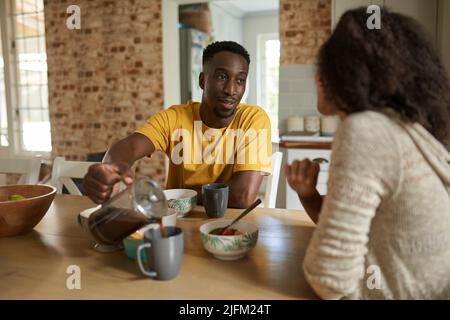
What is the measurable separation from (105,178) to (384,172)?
2.08ft

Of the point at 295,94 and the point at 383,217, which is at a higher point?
the point at 295,94

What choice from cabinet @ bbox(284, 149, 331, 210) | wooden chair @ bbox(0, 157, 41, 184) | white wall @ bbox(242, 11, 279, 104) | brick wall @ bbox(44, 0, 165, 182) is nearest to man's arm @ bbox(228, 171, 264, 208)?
wooden chair @ bbox(0, 157, 41, 184)

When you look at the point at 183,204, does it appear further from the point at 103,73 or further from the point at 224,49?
the point at 103,73

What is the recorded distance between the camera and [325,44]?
0.75 meters

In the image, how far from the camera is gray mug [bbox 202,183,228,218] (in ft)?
3.92

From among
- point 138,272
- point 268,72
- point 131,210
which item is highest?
point 268,72

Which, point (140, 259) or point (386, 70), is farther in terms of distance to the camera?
point (140, 259)

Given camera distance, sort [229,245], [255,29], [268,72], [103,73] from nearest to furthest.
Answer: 1. [229,245]
2. [103,73]
3. [255,29]
4. [268,72]

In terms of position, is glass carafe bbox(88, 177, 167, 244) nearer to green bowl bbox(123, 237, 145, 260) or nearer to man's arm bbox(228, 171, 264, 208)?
green bowl bbox(123, 237, 145, 260)

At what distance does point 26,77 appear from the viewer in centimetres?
416

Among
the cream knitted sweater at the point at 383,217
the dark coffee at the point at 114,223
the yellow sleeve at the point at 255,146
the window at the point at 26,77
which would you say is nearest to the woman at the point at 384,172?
the cream knitted sweater at the point at 383,217

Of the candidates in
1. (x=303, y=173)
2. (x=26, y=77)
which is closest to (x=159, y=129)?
(x=303, y=173)
